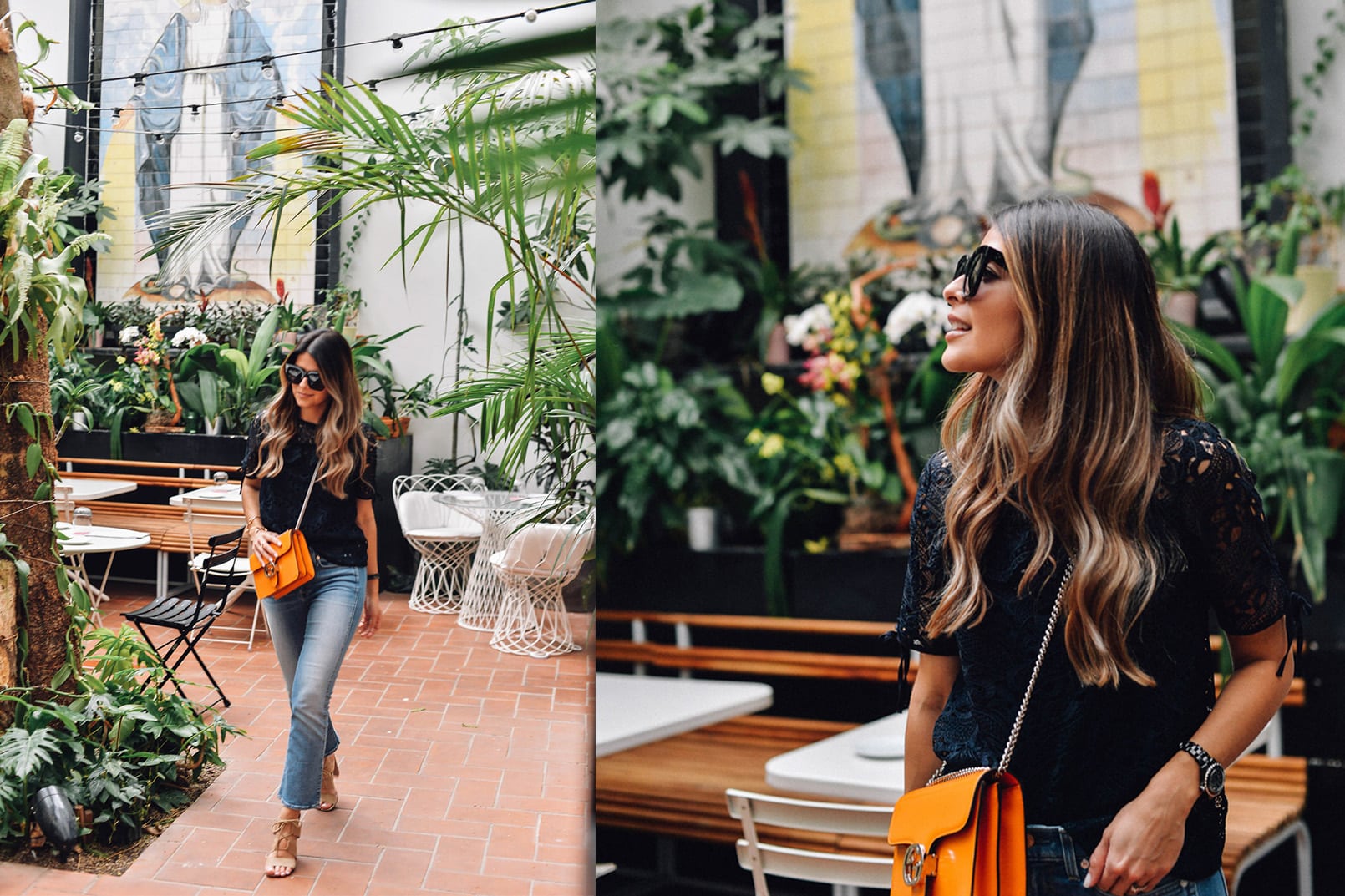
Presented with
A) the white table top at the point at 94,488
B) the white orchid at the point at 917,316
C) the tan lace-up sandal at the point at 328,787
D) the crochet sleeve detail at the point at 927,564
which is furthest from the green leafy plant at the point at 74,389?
the crochet sleeve detail at the point at 927,564

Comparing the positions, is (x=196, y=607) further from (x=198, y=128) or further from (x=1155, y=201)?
(x=1155, y=201)

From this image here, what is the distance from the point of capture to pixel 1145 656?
917mm

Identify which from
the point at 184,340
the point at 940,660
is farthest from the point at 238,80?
the point at 940,660

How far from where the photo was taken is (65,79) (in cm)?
273

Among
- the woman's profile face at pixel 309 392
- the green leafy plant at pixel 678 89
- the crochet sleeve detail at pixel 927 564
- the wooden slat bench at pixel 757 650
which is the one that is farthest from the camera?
the woman's profile face at pixel 309 392

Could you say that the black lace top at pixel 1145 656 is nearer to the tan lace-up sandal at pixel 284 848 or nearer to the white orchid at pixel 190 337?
the tan lace-up sandal at pixel 284 848

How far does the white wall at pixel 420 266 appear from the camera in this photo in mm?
2713

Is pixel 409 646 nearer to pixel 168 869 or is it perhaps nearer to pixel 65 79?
pixel 168 869

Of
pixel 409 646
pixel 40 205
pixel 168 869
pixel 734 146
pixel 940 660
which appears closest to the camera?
pixel 940 660

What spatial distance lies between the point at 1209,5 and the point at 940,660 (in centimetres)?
136

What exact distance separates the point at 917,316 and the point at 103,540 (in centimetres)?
223

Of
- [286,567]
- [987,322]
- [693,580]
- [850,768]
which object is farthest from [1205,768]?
[286,567]

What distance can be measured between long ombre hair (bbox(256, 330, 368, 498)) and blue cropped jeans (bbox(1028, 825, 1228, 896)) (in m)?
1.98

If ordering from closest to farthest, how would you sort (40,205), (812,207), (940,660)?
(940,660), (812,207), (40,205)
